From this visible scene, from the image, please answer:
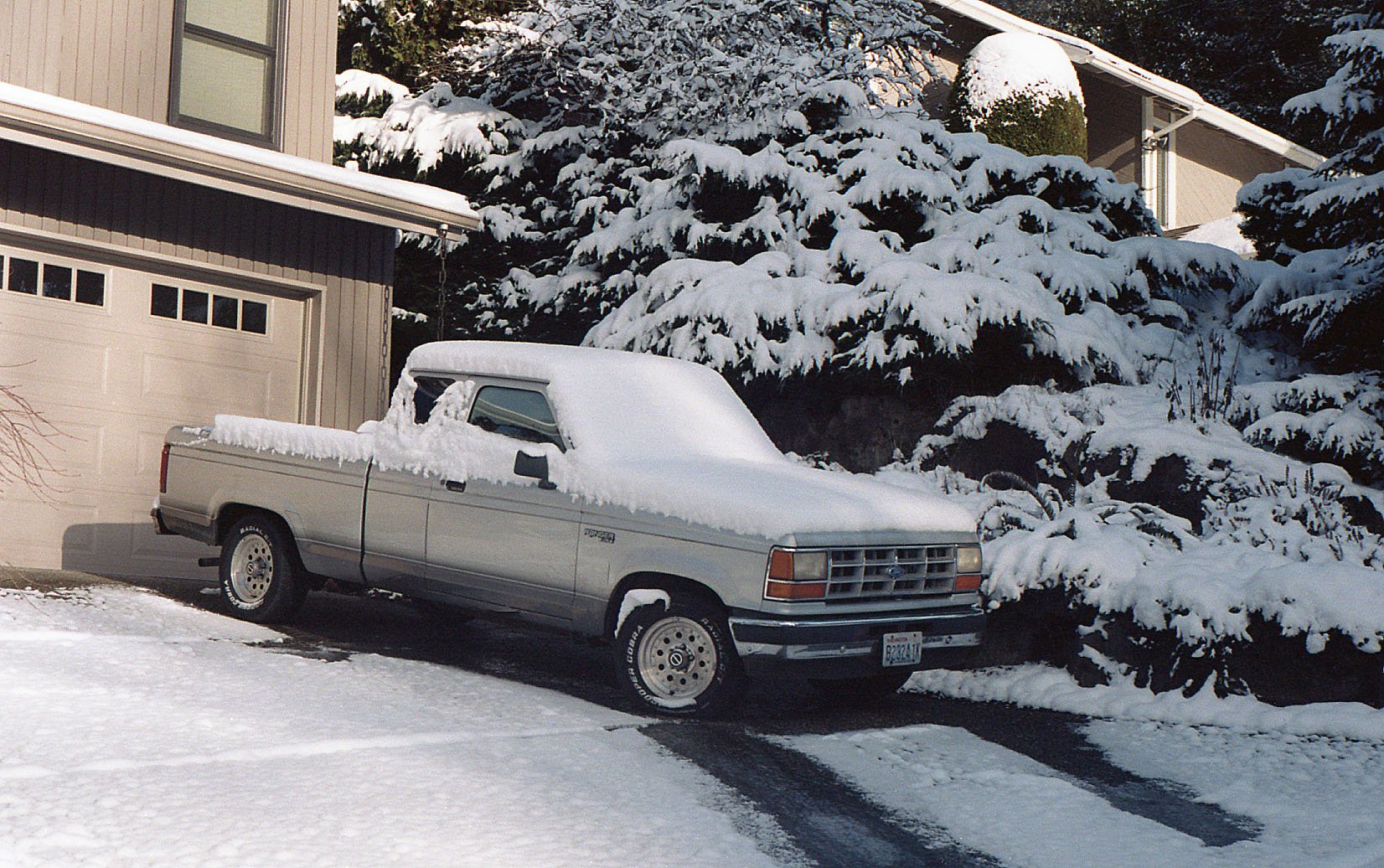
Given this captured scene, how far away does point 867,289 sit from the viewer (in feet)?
36.9

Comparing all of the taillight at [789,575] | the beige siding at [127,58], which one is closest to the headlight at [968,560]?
the taillight at [789,575]

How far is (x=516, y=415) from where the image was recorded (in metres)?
7.69

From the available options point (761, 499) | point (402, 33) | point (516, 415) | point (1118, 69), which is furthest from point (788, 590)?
point (1118, 69)

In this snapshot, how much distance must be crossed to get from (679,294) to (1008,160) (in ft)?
11.6

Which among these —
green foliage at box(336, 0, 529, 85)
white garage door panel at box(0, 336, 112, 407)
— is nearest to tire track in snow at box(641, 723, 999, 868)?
white garage door panel at box(0, 336, 112, 407)

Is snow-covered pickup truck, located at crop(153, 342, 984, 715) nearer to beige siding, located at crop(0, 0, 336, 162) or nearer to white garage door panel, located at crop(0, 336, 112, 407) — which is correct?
white garage door panel, located at crop(0, 336, 112, 407)

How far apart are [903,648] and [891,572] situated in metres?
0.39

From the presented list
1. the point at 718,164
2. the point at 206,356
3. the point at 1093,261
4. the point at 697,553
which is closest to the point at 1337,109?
the point at 1093,261

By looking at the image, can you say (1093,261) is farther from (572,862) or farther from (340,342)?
(572,862)

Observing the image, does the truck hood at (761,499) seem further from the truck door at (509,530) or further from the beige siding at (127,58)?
the beige siding at (127,58)

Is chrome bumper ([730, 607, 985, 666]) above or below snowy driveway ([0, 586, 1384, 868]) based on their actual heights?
above

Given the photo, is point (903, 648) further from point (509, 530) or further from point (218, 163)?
point (218, 163)

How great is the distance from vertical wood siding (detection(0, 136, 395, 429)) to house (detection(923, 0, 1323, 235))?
12.6 m

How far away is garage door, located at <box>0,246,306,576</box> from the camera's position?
34.3 ft
